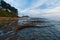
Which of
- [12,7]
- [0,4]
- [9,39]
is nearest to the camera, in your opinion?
[9,39]

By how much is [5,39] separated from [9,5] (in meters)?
86.5

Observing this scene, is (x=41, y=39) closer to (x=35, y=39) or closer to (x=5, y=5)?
(x=35, y=39)

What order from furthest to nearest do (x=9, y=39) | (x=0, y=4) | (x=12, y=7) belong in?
1. (x=12, y=7)
2. (x=0, y=4)
3. (x=9, y=39)

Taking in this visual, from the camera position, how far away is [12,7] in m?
103

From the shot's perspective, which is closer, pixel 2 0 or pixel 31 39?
pixel 31 39

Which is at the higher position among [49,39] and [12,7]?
[12,7]

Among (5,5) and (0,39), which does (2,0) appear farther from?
(0,39)

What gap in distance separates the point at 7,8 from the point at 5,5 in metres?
2.93

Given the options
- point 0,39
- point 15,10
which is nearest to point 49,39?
point 0,39

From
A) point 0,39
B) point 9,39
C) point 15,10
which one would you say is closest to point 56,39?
point 9,39

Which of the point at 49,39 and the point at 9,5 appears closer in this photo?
the point at 49,39

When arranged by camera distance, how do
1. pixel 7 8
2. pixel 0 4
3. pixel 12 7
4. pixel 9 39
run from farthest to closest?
pixel 12 7 → pixel 7 8 → pixel 0 4 → pixel 9 39

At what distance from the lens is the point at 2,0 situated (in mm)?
90125

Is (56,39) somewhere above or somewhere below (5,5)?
below
